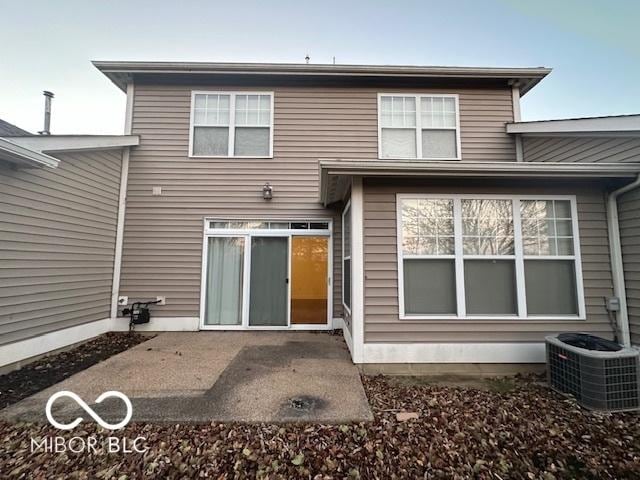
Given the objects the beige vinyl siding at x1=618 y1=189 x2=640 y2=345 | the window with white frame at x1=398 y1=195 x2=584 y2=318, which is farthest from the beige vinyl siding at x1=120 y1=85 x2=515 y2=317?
the beige vinyl siding at x1=618 y1=189 x2=640 y2=345

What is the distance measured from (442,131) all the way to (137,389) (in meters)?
6.93

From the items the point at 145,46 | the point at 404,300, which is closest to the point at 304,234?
the point at 404,300

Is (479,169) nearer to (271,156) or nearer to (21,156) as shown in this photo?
(271,156)

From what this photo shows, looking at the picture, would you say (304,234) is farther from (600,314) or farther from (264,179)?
(600,314)

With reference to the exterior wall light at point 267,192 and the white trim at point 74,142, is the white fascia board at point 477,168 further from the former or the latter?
the white trim at point 74,142

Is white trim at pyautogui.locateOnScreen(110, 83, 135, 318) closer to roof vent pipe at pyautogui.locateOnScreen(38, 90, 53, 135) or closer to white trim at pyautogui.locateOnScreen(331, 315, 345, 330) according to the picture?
roof vent pipe at pyautogui.locateOnScreen(38, 90, 53, 135)

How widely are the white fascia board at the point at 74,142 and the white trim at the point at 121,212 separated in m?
0.34

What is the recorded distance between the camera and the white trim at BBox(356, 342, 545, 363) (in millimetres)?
3717

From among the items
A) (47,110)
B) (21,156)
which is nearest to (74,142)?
(21,156)

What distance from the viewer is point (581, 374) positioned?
2922 mm

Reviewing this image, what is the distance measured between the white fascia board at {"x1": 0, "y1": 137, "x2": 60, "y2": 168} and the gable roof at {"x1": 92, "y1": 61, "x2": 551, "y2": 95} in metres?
3.08

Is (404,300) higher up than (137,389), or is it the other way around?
(404,300)

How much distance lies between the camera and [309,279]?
5773mm

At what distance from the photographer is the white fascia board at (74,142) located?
387 centimetres
